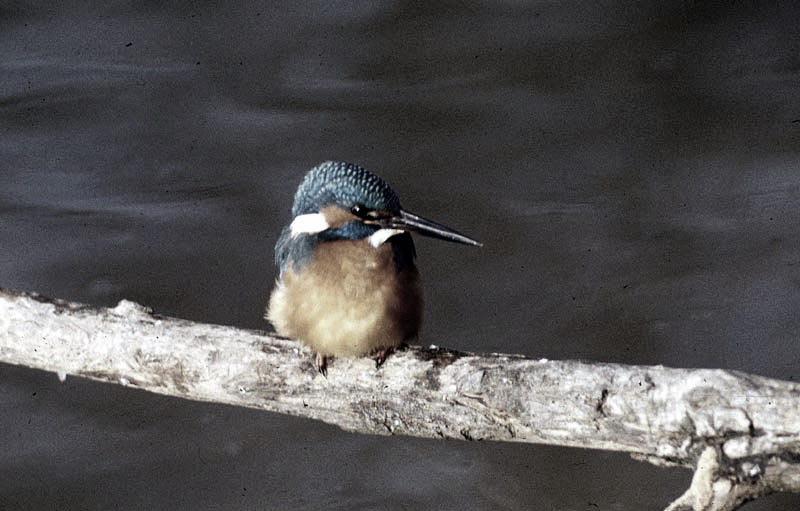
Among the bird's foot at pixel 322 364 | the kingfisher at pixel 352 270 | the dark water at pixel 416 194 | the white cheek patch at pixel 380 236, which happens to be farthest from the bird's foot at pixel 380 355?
the dark water at pixel 416 194

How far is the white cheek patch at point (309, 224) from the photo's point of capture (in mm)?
2953

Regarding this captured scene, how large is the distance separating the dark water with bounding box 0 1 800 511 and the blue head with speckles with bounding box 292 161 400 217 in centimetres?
138

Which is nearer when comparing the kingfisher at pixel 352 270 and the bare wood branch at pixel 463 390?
the bare wood branch at pixel 463 390

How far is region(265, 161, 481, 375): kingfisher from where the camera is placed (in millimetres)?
2863

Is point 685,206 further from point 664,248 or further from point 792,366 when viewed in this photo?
point 792,366

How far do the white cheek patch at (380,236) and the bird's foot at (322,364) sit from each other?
12.5 inches

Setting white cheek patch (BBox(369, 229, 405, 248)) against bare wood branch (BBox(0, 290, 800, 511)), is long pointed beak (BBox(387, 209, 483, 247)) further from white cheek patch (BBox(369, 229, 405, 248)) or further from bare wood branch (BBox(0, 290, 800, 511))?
bare wood branch (BBox(0, 290, 800, 511))

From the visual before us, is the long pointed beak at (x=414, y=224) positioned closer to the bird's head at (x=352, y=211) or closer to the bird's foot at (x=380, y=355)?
the bird's head at (x=352, y=211)

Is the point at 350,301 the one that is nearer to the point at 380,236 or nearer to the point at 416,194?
the point at 380,236

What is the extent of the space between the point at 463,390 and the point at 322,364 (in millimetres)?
387

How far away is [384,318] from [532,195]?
2.52m

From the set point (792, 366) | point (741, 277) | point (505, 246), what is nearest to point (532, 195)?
point (505, 246)

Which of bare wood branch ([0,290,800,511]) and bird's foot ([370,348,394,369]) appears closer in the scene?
bare wood branch ([0,290,800,511])

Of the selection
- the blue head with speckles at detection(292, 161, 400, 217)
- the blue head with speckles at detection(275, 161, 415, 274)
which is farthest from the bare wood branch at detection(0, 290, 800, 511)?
the blue head with speckles at detection(292, 161, 400, 217)
